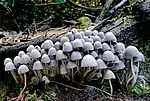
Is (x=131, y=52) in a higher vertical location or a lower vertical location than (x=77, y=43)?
lower

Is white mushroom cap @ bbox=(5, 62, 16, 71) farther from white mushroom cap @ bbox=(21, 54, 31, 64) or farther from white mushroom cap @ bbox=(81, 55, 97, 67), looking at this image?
white mushroom cap @ bbox=(81, 55, 97, 67)

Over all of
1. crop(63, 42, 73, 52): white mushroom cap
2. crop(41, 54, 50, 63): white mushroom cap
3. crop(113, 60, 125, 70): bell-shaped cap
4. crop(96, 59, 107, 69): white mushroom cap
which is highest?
crop(63, 42, 73, 52): white mushroom cap

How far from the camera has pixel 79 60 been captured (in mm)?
2197

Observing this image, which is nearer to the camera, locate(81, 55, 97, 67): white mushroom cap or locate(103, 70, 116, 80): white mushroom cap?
locate(81, 55, 97, 67): white mushroom cap

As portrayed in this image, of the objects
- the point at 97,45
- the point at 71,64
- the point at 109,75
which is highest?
the point at 97,45

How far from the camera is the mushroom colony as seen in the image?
2.09 meters

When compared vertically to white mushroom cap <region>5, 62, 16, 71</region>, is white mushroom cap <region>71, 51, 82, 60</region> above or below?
above

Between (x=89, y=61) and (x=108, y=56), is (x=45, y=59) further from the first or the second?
(x=108, y=56)

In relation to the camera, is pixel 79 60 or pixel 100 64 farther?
pixel 79 60

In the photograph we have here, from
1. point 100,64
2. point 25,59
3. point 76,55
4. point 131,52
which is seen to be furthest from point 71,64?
point 131,52

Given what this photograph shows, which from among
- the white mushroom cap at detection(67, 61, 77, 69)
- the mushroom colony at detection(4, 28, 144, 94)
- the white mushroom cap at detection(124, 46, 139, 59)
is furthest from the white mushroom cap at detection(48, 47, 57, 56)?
the white mushroom cap at detection(124, 46, 139, 59)

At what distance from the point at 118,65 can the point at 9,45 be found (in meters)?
0.93

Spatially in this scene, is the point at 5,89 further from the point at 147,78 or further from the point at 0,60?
the point at 147,78

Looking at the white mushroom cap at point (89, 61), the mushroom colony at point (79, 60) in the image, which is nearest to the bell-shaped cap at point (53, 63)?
the mushroom colony at point (79, 60)
